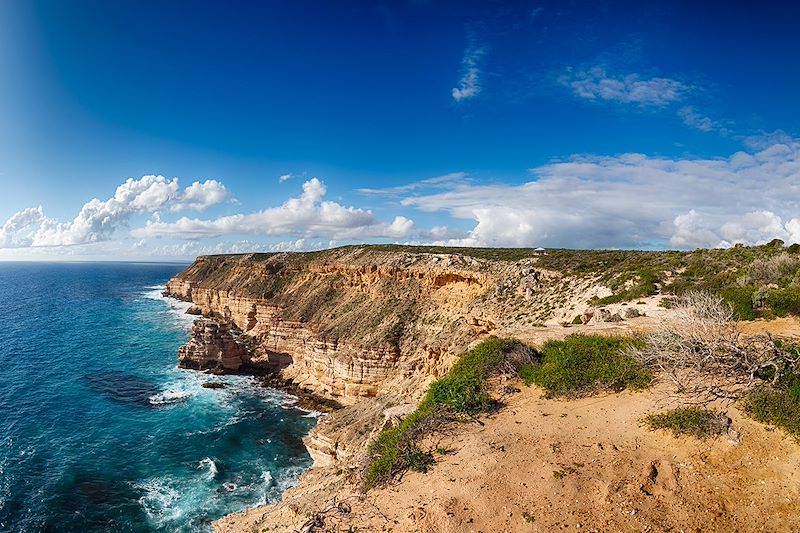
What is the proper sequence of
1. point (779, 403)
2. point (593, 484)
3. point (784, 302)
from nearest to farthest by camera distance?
point (593, 484) → point (779, 403) → point (784, 302)

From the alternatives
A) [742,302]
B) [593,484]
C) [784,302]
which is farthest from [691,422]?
[784,302]

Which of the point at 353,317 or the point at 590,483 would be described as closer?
the point at 590,483

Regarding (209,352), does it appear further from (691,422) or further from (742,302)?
(691,422)

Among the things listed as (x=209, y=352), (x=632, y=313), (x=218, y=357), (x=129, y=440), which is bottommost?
(x=129, y=440)

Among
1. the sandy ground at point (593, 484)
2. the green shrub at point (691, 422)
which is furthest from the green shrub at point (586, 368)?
the green shrub at point (691, 422)

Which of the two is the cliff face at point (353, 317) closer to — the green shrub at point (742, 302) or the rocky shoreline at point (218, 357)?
the rocky shoreline at point (218, 357)

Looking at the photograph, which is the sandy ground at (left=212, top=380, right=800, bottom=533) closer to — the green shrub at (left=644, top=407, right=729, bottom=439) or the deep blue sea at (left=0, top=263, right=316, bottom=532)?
the green shrub at (left=644, top=407, right=729, bottom=439)

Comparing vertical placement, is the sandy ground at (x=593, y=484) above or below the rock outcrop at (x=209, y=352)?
above

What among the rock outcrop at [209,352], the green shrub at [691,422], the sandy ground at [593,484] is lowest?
the rock outcrop at [209,352]
